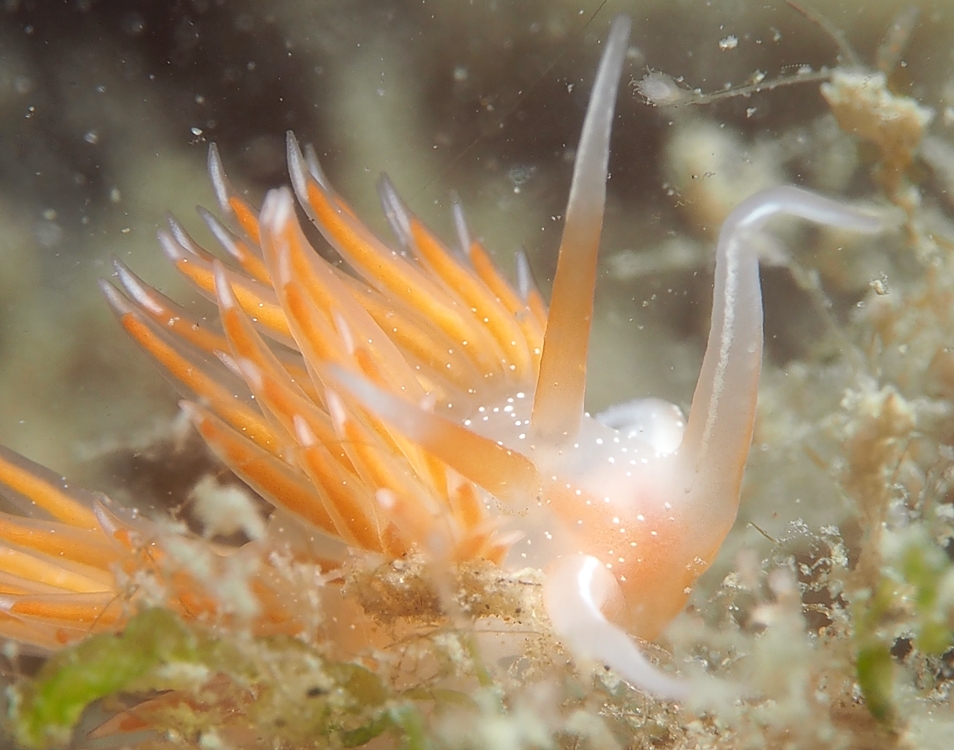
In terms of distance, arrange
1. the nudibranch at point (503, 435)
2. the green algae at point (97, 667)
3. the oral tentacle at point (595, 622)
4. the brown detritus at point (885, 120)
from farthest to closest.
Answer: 1. the brown detritus at point (885, 120)
2. the nudibranch at point (503, 435)
3. the oral tentacle at point (595, 622)
4. the green algae at point (97, 667)

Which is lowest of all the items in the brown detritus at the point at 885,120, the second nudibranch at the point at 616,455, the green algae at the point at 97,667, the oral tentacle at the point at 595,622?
the green algae at the point at 97,667

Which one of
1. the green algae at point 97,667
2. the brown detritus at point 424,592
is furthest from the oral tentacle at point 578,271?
the green algae at point 97,667

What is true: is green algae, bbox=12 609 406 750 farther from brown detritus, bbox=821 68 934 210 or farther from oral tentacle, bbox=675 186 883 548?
brown detritus, bbox=821 68 934 210

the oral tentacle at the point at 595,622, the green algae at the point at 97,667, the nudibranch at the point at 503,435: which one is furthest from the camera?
the nudibranch at the point at 503,435

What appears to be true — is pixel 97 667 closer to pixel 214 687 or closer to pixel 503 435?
pixel 214 687

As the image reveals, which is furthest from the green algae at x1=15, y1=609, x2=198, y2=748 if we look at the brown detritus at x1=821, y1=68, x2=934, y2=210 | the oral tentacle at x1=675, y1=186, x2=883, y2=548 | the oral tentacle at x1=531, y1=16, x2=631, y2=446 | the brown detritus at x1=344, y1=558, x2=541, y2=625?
the brown detritus at x1=821, y1=68, x2=934, y2=210

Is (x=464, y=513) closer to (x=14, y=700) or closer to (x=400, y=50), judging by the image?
(x=14, y=700)

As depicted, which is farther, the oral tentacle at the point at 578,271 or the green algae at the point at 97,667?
the oral tentacle at the point at 578,271

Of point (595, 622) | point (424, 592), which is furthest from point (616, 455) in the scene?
point (424, 592)

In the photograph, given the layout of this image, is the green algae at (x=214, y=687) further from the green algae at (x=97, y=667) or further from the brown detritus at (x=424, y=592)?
the brown detritus at (x=424, y=592)
